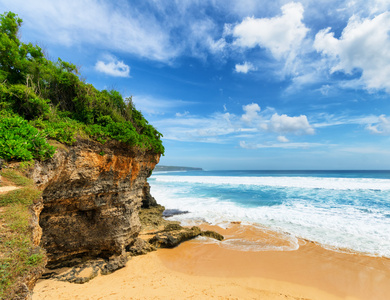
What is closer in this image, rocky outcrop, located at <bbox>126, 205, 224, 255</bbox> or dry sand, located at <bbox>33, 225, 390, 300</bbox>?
dry sand, located at <bbox>33, 225, 390, 300</bbox>

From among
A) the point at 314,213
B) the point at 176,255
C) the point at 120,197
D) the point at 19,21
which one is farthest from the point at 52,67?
the point at 314,213

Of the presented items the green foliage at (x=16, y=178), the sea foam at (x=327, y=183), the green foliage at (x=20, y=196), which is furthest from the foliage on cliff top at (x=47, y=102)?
the sea foam at (x=327, y=183)

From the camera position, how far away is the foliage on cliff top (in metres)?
5.63

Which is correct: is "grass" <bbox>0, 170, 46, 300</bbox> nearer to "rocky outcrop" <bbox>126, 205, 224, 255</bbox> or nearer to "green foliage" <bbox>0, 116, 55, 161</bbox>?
"green foliage" <bbox>0, 116, 55, 161</bbox>

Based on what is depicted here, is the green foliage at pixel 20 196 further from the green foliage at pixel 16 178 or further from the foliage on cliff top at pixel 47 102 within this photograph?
the foliage on cliff top at pixel 47 102

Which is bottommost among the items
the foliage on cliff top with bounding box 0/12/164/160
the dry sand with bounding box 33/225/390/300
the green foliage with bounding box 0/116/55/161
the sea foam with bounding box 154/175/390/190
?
the dry sand with bounding box 33/225/390/300

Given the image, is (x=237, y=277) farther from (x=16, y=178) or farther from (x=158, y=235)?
(x=16, y=178)

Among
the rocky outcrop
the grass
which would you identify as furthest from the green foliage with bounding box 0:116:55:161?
the rocky outcrop

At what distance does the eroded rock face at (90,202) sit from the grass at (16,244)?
191cm

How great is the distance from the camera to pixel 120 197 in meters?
8.50

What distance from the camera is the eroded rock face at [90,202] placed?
6473 millimetres

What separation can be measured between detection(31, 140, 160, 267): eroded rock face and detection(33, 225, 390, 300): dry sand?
124 cm

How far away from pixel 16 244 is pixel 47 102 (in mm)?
6559

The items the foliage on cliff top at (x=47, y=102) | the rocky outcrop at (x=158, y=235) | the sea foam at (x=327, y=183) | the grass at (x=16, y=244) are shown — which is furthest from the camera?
the sea foam at (x=327, y=183)
